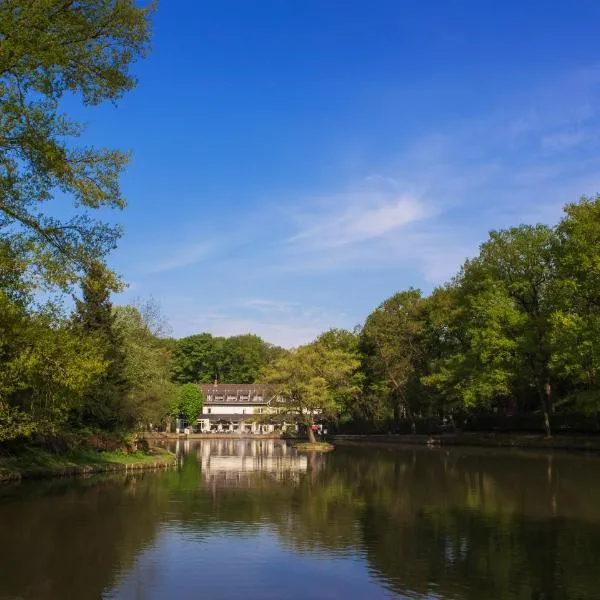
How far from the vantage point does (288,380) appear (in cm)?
6216

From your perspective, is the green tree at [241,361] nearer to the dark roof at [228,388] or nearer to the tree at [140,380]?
the dark roof at [228,388]

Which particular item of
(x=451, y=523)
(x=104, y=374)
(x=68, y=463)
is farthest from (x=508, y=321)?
(x=451, y=523)

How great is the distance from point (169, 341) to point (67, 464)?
93.9m

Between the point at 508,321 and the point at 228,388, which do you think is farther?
the point at 228,388

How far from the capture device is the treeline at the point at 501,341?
151ft

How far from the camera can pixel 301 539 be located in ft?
50.0

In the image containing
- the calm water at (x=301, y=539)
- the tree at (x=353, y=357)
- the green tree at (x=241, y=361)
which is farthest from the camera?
the green tree at (x=241, y=361)

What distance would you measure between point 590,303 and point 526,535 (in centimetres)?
3682

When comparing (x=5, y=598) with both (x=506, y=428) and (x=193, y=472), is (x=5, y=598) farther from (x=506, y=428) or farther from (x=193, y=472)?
(x=506, y=428)

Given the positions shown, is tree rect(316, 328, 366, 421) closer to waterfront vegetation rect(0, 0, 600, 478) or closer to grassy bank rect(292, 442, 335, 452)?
waterfront vegetation rect(0, 0, 600, 478)

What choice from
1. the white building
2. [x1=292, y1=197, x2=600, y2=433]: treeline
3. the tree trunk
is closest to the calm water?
[x1=292, y1=197, x2=600, y2=433]: treeline

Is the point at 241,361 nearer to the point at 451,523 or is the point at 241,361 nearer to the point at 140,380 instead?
the point at 140,380

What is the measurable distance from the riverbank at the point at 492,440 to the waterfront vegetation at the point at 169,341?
2.12 m

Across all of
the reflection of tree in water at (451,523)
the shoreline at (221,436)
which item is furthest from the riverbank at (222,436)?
the reflection of tree in water at (451,523)
